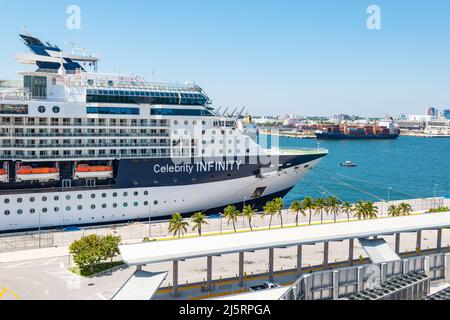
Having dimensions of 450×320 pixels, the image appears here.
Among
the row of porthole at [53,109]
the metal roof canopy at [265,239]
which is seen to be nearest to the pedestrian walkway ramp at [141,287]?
the metal roof canopy at [265,239]

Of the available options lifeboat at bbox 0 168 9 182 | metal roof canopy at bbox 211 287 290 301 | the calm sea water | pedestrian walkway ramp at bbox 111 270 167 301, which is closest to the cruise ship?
lifeboat at bbox 0 168 9 182

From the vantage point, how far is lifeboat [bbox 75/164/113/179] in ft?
122

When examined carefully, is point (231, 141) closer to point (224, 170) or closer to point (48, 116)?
point (224, 170)

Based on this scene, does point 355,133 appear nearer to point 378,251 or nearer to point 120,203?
point 120,203

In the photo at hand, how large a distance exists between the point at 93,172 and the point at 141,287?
1928cm

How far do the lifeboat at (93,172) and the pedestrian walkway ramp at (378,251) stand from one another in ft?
70.0

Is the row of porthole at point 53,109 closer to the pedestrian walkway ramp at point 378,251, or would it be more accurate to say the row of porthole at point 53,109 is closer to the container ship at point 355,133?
the pedestrian walkway ramp at point 378,251

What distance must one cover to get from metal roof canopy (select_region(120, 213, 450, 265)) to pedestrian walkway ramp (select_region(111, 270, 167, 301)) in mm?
660

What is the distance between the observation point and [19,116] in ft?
118

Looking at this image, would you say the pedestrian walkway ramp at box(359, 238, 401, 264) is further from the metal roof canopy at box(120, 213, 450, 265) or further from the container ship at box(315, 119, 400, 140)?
the container ship at box(315, 119, 400, 140)

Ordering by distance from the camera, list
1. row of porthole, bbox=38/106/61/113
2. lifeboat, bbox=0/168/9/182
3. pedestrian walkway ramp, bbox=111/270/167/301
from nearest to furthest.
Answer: pedestrian walkway ramp, bbox=111/270/167/301 < lifeboat, bbox=0/168/9/182 < row of porthole, bbox=38/106/61/113

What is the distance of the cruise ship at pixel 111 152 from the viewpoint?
36.0 metres

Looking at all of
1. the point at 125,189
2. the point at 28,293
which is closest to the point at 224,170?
the point at 125,189

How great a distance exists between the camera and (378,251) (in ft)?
79.8
